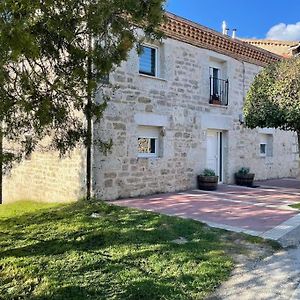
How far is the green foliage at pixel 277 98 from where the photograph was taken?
941 cm

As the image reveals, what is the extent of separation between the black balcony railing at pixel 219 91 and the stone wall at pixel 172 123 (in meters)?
0.24

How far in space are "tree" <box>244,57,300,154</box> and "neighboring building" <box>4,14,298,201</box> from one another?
7.79 ft

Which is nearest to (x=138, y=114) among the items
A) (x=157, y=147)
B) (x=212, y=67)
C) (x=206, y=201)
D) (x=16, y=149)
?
(x=157, y=147)

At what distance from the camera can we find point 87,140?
600 centimetres

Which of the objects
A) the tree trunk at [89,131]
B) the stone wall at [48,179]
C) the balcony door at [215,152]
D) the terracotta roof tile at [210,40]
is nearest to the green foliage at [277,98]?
the balcony door at [215,152]

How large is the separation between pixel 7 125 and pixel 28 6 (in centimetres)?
198

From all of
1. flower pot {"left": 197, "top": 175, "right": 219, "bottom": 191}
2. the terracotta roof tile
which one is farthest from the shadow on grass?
the terracotta roof tile

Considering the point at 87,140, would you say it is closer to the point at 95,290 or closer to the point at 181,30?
the point at 95,290

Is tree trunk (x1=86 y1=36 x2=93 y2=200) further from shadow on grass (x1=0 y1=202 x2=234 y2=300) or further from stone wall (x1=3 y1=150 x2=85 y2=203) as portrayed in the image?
shadow on grass (x1=0 y1=202 x2=234 y2=300)

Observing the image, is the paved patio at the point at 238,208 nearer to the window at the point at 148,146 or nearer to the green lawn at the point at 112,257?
the green lawn at the point at 112,257

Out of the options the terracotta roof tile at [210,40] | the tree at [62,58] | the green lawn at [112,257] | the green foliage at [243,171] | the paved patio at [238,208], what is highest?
the terracotta roof tile at [210,40]

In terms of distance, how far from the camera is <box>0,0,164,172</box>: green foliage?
14.2 ft

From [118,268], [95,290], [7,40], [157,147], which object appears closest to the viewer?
[7,40]

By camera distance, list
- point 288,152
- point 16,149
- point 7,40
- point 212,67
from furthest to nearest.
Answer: point 288,152 → point 212,67 → point 16,149 → point 7,40
